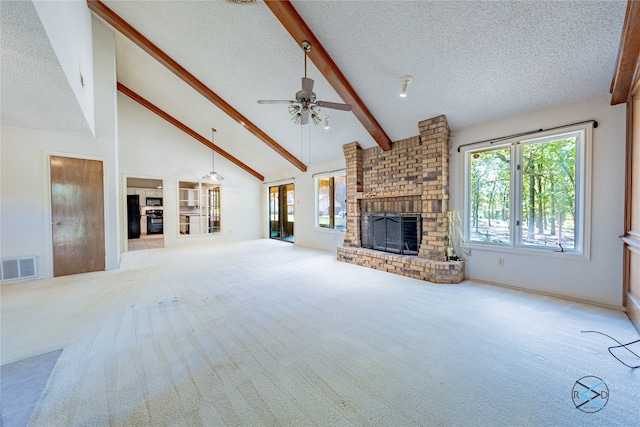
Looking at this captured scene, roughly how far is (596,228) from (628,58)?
1.85m

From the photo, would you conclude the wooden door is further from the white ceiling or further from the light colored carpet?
the white ceiling

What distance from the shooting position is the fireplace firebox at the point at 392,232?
450cm

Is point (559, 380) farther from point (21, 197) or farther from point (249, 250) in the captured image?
point (21, 197)

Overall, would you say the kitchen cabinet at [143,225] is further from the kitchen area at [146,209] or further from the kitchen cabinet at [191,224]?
the kitchen cabinet at [191,224]

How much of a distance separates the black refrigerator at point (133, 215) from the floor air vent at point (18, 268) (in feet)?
20.7

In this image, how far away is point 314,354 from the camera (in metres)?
1.95

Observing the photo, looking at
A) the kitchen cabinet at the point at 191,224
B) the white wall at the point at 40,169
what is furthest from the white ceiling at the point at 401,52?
the kitchen cabinet at the point at 191,224

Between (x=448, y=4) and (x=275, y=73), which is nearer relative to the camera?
(x=448, y=4)

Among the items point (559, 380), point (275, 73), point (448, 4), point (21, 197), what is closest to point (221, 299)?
point (559, 380)

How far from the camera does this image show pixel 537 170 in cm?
342

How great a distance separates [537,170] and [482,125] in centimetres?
103

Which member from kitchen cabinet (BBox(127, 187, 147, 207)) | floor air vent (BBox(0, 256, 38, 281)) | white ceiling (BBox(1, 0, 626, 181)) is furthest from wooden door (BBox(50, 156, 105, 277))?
kitchen cabinet (BBox(127, 187, 147, 207))

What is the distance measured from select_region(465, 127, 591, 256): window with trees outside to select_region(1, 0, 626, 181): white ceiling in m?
0.59

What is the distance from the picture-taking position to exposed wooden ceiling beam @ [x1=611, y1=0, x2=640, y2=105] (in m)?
1.95
